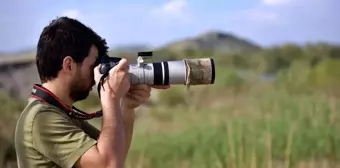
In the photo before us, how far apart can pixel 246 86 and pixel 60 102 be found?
868 cm

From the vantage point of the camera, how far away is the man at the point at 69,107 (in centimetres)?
107

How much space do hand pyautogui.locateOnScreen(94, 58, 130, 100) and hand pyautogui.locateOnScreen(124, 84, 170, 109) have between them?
0.40ft

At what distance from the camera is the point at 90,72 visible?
116cm

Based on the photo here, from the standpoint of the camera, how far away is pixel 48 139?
1.09 meters

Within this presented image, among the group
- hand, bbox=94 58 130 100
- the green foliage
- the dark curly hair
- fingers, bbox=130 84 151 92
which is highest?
the dark curly hair

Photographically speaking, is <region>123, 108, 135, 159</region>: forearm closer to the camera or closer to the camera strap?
the camera

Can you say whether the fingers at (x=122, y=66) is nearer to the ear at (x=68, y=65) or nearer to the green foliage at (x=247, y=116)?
the ear at (x=68, y=65)

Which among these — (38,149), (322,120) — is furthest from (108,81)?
(322,120)

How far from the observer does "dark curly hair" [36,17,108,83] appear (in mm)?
1128

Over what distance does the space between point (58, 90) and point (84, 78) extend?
51 mm

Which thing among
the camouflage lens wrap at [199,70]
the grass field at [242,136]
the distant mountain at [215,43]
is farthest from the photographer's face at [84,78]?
the distant mountain at [215,43]

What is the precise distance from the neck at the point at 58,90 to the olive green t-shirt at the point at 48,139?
1.3 inches

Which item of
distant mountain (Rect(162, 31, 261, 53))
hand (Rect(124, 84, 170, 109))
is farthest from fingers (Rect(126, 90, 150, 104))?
distant mountain (Rect(162, 31, 261, 53))

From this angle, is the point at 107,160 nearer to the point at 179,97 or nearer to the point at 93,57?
the point at 93,57
